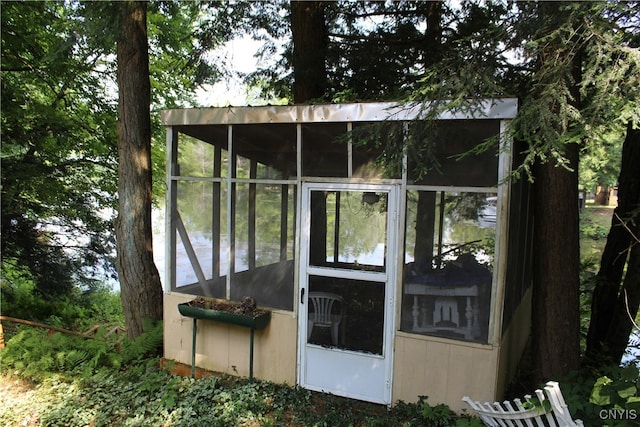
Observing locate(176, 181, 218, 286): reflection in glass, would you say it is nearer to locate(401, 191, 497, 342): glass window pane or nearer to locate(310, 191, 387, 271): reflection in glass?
locate(310, 191, 387, 271): reflection in glass

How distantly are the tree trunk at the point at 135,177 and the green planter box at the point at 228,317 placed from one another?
1.36 metres

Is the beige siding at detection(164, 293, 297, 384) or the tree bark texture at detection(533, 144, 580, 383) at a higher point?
the tree bark texture at detection(533, 144, 580, 383)

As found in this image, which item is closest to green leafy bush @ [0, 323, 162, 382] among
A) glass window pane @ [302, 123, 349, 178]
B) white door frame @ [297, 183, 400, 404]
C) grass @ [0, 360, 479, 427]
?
grass @ [0, 360, 479, 427]

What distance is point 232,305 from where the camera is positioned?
436cm

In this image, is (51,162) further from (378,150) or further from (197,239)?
(378,150)

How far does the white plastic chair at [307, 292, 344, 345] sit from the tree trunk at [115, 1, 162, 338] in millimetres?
2534

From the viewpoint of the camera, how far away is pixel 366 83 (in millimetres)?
5879

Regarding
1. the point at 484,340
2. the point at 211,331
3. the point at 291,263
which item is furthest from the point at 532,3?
the point at 211,331

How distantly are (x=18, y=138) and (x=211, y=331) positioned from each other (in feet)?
16.9

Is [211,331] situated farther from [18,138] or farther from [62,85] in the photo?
[62,85]

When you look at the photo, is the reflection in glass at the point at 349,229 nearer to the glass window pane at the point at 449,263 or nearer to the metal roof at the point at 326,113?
the glass window pane at the point at 449,263

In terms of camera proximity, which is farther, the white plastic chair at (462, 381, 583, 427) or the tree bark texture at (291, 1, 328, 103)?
the tree bark texture at (291, 1, 328, 103)

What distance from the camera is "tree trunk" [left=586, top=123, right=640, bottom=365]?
189 inches

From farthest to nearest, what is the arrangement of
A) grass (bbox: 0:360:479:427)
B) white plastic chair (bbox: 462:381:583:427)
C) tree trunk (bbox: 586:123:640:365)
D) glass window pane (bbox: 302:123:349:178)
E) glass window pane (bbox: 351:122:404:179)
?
tree trunk (bbox: 586:123:640:365) → glass window pane (bbox: 302:123:349:178) → grass (bbox: 0:360:479:427) → glass window pane (bbox: 351:122:404:179) → white plastic chair (bbox: 462:381:583:427)
